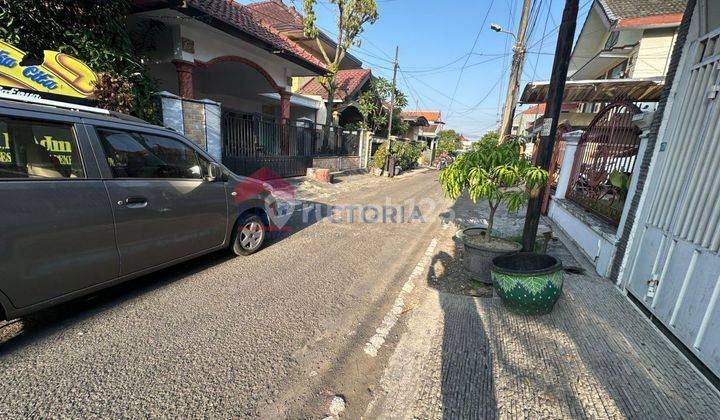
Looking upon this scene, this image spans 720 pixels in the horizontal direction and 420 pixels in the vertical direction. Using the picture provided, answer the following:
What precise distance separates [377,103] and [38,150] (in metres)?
18.5

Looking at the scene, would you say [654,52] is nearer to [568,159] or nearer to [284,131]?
[568,159]

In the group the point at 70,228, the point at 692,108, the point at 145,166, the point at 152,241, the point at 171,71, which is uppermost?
the point at 171,71

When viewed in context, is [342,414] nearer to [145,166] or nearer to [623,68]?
[145,166]

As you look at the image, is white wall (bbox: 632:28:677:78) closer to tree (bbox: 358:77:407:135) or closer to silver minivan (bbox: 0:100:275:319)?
tree (bbox: 358:77:407:135)

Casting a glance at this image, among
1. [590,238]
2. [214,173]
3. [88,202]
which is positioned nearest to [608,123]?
[590,238]

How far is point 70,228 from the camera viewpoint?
2.36 metres

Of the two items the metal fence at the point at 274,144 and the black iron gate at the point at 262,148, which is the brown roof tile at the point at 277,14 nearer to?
the metal fence at the point at 274,144

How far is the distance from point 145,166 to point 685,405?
486cm

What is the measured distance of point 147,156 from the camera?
3.09m

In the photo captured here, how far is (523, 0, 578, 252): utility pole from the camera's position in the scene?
3.58 meters

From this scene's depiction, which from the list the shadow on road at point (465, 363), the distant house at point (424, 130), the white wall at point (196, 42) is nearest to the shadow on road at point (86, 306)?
the shadow on road at point (465, 363)

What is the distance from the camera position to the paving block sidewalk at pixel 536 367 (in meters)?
1.98

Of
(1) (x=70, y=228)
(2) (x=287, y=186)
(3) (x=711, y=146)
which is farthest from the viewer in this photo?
(2) (x=287, y=186)

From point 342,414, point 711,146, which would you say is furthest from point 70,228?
point 711,146
